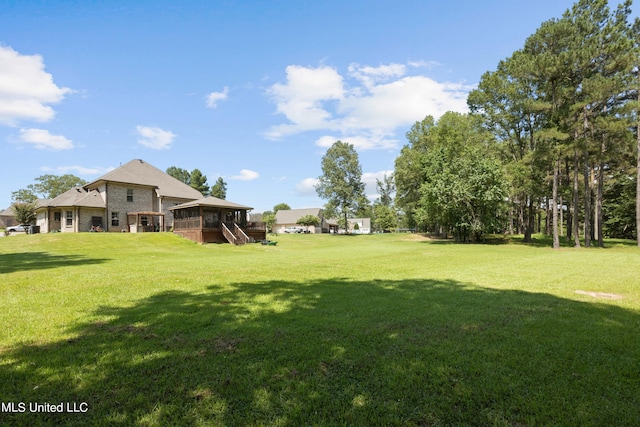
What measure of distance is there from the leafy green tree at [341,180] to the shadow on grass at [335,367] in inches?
1943

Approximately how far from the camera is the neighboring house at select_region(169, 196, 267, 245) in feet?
88.0

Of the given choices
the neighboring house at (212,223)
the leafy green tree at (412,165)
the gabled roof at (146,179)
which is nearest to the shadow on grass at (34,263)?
the neighboring house at (212,223)

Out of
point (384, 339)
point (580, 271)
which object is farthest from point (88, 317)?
point (580, 271)

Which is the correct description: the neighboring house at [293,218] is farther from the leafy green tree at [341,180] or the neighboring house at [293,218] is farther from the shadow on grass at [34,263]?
the shadow on grass at [34,263]

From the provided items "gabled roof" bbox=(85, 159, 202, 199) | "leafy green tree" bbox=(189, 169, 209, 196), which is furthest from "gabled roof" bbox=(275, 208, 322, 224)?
"gabled roof" bbox=(85, 159, 202, 199)

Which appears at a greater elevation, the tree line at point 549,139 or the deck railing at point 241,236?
the tree line at point 549,139

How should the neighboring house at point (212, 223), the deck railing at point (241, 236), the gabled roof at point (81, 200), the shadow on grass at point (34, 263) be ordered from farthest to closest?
the gabled roof at point (81, 200), the deck railing at point (241, 236), the neighboring house at point (212, 223), the shadow on grass at point (34, 263)

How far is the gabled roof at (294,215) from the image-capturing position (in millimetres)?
76500

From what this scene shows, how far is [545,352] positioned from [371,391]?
2517 millimetres

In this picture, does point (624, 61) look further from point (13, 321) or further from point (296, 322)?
point (13, 321)

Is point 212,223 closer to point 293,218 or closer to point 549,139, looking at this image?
point 549,139

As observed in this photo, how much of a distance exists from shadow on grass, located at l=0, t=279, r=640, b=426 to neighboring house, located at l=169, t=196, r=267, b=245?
22041 millimetres

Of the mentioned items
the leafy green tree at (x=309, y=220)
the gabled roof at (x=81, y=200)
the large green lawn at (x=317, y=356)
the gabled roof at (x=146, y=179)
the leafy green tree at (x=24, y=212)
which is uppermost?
the gabled roof at (x=146, y=179)

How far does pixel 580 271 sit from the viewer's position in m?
11.1
